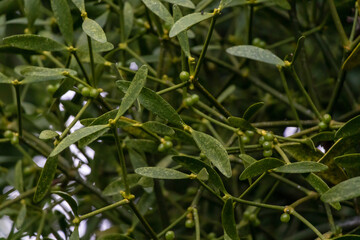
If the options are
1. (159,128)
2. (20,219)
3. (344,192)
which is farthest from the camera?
(20,219)

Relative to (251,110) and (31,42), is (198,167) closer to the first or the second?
(251,110)

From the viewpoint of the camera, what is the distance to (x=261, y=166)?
0.67m

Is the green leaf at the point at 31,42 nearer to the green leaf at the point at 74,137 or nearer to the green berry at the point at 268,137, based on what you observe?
the green leaf at the point at 74,137

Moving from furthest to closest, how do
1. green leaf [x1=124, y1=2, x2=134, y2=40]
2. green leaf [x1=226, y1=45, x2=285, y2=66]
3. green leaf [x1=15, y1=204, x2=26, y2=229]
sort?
green leaf [x1=124, y1=2, x2=134, y2=40] < green leaf [x1=15, y1=204, x2=26, y2=229] < green leaf [x1=226, y1=45, x2=285, y2=66]

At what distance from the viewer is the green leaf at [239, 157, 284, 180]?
2.19 feet

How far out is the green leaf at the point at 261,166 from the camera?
67 centimetres

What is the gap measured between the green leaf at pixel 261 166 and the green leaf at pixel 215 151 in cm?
2

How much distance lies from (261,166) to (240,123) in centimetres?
10

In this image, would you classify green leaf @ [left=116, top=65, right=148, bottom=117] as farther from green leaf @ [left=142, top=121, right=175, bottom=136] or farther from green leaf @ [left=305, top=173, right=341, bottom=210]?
green leaf @ [left=305, top=173, right=341, bottom=210]

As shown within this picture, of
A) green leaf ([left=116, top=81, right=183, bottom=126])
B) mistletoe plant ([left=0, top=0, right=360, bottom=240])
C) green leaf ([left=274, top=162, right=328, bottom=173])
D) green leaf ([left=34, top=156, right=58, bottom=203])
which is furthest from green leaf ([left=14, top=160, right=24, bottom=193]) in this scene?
green leaf ([left=274, top=162, right=328, bottom=173])

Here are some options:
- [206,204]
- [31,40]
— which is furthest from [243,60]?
[31,40]

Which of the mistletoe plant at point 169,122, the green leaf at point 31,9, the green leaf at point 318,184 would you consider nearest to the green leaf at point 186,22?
the mistletoe plant at point 169,122

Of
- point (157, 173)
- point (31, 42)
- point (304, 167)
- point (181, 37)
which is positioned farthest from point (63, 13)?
point (304, 167)

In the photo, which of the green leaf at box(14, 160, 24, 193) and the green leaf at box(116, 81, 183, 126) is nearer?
the green leaf at box(116, 81, 183, 126)
